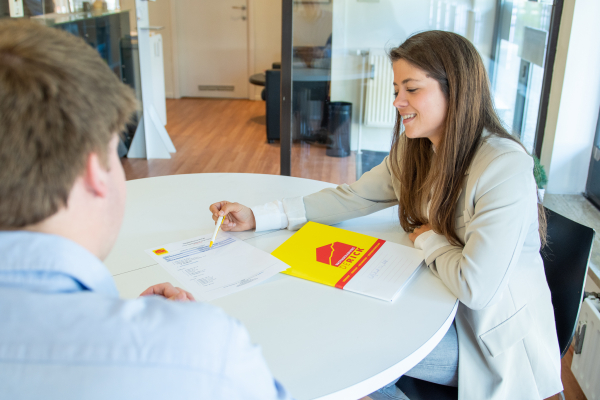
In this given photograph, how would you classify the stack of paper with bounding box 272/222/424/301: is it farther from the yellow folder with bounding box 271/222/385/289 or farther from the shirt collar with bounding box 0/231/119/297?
the shirt collar with bounding box 0/231/119/297

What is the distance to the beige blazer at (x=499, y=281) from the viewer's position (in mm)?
1104

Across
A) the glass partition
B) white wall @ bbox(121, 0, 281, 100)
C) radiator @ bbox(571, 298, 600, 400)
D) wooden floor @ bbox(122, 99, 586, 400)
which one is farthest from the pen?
white wall @ bbox(121, 0, 281, 100)

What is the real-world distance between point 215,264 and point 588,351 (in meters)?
1.30

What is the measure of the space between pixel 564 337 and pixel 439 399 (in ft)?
1.23

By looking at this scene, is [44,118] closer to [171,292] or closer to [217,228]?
[171,292]

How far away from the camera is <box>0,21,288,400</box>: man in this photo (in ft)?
1.42

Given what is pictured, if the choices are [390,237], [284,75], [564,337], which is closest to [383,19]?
[284,75]

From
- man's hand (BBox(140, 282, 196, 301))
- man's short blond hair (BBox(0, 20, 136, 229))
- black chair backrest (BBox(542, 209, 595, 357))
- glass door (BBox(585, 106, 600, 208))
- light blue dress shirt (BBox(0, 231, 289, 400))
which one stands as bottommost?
glass door (BBox(585, 106, 600, 208))

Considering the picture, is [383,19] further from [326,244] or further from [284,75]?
[326,244]

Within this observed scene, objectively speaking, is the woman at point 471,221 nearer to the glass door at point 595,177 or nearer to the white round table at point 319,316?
the white round table at point 319,316

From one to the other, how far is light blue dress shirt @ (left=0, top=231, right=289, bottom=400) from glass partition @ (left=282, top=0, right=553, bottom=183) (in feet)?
9.68

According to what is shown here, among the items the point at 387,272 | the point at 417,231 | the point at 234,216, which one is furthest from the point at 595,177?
the point at 234,216

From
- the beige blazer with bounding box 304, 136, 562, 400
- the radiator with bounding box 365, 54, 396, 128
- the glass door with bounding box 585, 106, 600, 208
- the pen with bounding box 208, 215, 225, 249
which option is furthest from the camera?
the radiator with bounding box 365, 54, 396, 128

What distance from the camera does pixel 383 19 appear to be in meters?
3.17
